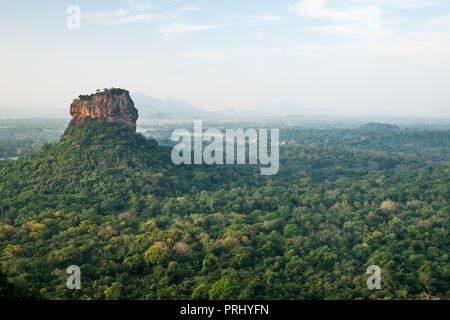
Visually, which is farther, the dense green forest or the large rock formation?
the large rock formation

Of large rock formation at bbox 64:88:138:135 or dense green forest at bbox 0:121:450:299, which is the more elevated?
large rock formation at bbox 64:88:138:135

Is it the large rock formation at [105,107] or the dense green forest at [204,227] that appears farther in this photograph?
the large rock formation at [105,107]

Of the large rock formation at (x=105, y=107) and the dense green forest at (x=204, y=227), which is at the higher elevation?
the large rock formation at (x=105, y=107)
